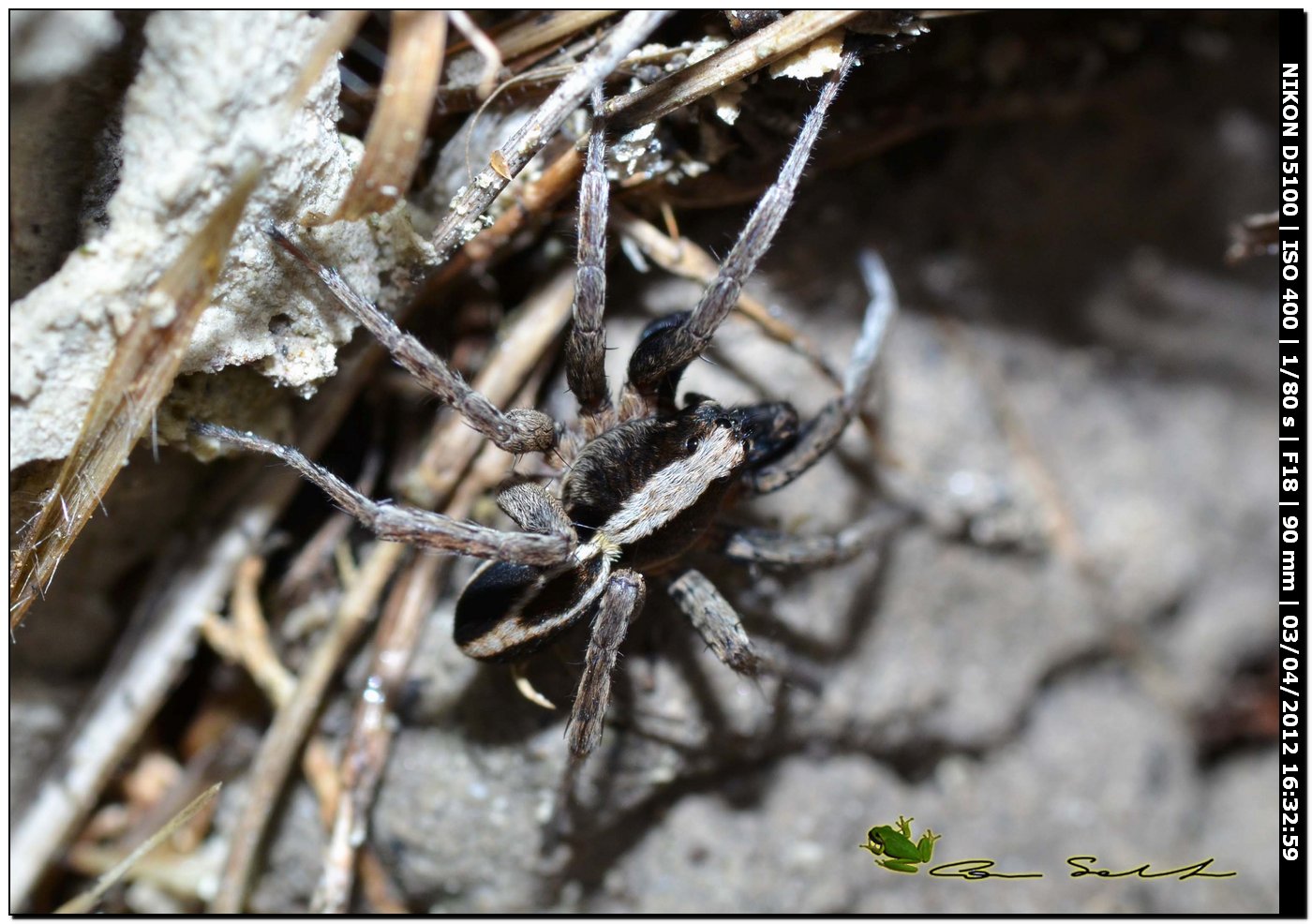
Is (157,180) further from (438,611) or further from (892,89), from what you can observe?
(892,89)

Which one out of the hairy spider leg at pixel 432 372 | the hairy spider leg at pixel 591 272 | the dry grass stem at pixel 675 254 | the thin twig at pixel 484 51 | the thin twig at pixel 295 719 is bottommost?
the thin twig at pixel 295 719

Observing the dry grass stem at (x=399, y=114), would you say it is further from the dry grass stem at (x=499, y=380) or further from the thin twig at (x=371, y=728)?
the thin twig at (x=371, y=728)

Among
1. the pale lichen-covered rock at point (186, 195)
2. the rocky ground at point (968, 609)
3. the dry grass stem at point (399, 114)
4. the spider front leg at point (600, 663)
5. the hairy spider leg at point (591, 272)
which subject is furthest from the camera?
the rocky ground at point (968, 609)

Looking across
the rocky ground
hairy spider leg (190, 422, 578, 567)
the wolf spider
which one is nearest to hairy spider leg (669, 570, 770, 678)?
the wolf spider

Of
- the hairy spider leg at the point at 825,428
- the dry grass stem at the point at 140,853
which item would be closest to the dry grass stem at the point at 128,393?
the dry grass stem at the point at 140,853

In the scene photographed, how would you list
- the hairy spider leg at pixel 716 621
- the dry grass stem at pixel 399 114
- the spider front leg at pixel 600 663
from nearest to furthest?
the dry grass stem at pixel 399 114 < the spider front leg at pixel 600 663 < the hairy spider leg at pixel 716 621
